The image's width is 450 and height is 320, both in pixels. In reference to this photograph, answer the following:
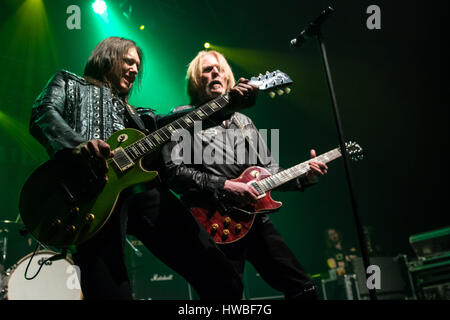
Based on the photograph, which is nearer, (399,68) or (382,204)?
(399,68)

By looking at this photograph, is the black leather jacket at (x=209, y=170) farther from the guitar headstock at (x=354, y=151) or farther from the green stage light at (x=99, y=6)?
the green stage light at (x=99, y=6)

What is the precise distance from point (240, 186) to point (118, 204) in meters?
1.09

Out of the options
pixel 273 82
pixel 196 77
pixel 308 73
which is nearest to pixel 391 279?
Result: pixel 308 73

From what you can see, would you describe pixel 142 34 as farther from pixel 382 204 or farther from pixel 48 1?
pixel 382 204

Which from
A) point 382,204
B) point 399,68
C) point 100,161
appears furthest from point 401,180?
point 100,161

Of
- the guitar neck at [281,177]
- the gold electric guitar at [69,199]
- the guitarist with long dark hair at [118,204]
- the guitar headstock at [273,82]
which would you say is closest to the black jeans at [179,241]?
the guitarist with long dark hair at [118,204]

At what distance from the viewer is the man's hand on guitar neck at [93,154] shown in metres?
1.59

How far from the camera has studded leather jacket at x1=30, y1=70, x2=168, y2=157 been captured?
1684mm

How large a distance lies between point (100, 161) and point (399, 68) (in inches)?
285

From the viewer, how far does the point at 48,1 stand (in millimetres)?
6609

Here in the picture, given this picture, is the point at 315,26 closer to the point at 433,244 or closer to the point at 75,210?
the point at 75,210

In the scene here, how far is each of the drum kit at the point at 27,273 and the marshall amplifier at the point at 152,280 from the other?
0.85m

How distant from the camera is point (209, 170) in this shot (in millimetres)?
2736
